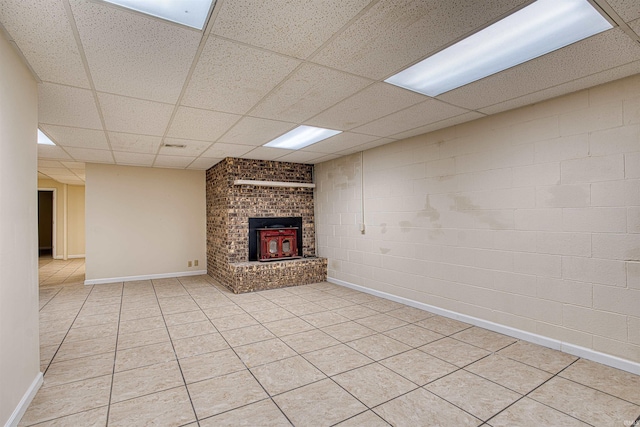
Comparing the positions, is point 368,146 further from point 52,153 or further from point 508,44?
point 52,153

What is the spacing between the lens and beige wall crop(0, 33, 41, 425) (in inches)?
71.1

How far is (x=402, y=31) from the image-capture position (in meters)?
1.81

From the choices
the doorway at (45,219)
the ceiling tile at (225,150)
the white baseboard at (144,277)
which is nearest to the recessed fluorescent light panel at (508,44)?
the ceiling tile at (225,150)

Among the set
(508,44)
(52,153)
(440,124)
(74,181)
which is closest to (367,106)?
(440,124)

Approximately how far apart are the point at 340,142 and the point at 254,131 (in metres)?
1.24

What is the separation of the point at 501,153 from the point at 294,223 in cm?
380

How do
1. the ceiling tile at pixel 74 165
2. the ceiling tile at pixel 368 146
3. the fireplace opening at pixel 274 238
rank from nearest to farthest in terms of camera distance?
1. the ceiling tile at pixel 368 146
2. the fireplace opening at pixel 274 238
3. the ceiling tile at pixel 74 165

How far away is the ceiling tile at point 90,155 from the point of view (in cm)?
Answer: 478

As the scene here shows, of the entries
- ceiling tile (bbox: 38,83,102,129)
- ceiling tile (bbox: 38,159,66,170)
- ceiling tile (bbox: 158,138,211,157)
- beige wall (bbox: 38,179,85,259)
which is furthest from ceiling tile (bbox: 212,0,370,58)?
beige wall (bbox: 38,179,85,259)

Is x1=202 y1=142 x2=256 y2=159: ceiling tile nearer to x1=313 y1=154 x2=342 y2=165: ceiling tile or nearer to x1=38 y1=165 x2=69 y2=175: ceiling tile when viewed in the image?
x1=313 y1=154 x2=342 y2=165: ceiling tile

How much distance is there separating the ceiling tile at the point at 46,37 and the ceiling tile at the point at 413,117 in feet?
8.65

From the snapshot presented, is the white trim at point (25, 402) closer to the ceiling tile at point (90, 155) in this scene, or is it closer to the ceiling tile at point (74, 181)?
the ceiling tile at point (90, 155)

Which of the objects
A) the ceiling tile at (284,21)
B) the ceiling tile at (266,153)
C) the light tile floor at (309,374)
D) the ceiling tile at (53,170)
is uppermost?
the ceiling tile at (53,170)

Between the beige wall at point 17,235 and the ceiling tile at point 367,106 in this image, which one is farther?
the ceiling tile at point 367,106
